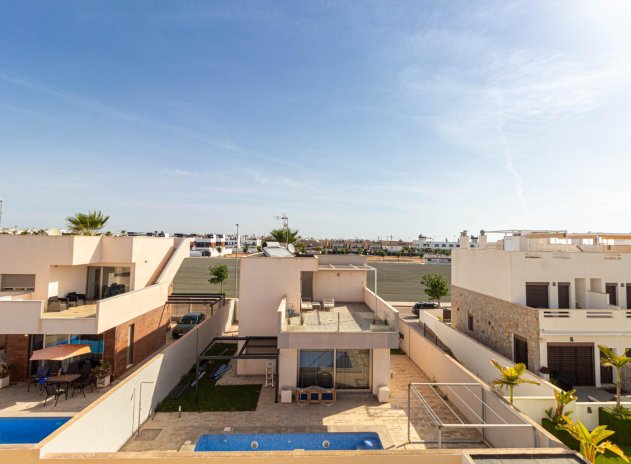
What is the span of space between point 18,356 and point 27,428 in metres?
5.38

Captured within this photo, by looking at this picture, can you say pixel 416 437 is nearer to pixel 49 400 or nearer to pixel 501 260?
pixel 501 260

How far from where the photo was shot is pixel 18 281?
17.6 meters

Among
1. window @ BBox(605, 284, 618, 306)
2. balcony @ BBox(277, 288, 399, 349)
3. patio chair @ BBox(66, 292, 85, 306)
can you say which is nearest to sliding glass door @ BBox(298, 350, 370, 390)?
balcony @ BBox(277, 288, 399, 349)

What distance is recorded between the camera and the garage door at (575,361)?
54.1 ft

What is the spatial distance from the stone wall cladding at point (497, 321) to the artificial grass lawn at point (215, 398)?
13197 millimetres

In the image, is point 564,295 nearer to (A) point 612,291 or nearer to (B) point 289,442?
(A) point 612,291

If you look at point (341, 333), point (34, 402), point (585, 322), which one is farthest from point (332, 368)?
point (34, 402)

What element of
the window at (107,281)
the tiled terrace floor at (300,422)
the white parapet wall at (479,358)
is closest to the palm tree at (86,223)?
the window at (107,281)

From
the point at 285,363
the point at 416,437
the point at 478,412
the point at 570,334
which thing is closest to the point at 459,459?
the point at 416,437

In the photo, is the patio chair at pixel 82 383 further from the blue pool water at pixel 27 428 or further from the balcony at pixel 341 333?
the balcony at pixel 341 333

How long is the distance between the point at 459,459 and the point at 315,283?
1535 cm

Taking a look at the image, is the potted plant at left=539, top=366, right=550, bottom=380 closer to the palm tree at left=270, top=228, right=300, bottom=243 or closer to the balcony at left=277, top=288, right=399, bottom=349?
the balcony at left=277, top=288, right=399, bottom=349

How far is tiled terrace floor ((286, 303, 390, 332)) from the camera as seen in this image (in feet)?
50.5

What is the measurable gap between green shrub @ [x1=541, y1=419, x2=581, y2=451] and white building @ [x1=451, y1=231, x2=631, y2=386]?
516 centimetres
